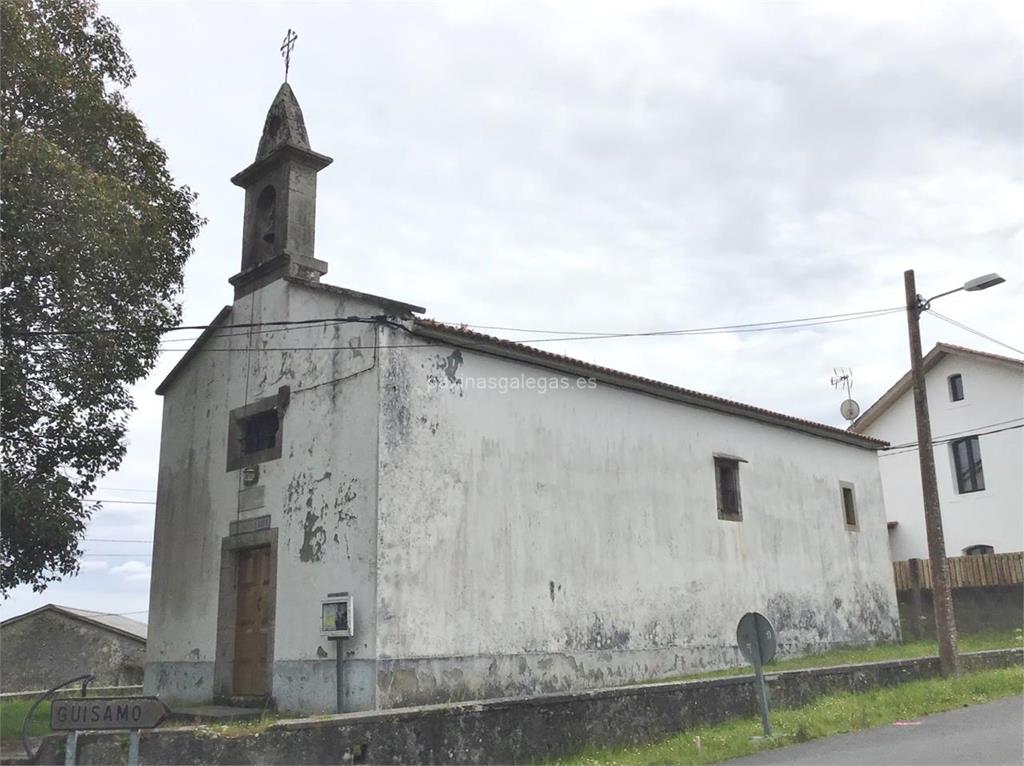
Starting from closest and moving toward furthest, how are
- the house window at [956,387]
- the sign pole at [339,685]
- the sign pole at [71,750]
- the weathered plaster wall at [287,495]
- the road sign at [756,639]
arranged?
the sign pole at [71,750] < the road sign at [756,639] < the sign pole at [339,685] < the weathered plaster wall at [287,495] < the house window at [956,387]

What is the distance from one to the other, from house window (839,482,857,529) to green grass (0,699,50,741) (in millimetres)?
15012

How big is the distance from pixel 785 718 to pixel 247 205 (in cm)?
1108

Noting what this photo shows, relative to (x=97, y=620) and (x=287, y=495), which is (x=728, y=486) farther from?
(x=97, y=620)

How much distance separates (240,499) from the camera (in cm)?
1353

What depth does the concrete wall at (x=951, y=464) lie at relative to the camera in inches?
1078

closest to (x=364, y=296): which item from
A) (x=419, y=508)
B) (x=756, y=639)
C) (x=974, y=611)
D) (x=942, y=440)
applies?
(x=419, y=508)

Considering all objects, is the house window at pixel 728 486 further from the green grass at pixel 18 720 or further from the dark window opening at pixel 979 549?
the dark window opening at pixel 979 549

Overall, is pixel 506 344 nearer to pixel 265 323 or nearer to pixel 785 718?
pixel 265 323

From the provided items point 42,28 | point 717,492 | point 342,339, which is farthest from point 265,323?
point 717,492

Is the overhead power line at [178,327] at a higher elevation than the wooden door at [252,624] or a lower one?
higher

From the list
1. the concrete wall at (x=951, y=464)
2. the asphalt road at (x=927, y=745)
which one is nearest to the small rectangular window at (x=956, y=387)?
the concrete wall at (x=951, y=464)

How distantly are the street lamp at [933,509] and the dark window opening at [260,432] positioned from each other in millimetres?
10001

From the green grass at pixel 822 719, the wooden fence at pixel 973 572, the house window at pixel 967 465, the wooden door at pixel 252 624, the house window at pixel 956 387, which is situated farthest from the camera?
the house window at pixel 956 387

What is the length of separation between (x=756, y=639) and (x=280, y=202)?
939 cm
